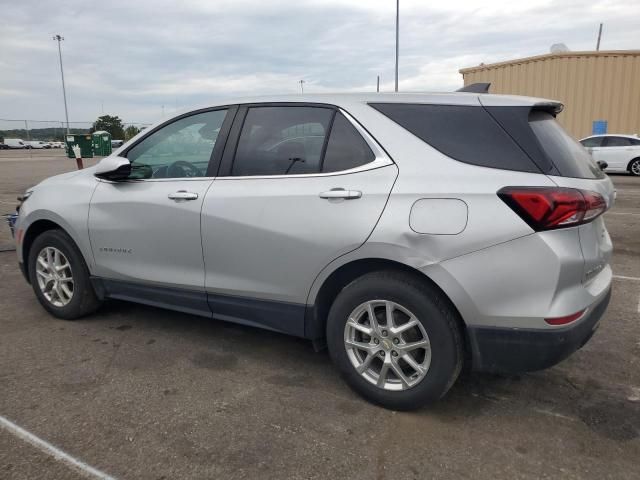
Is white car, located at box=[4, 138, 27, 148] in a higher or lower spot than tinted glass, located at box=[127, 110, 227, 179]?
lower

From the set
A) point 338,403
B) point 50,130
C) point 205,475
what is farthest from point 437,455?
point 50,130

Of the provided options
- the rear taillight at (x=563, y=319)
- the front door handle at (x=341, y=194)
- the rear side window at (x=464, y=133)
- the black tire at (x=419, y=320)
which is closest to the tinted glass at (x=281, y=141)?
the front door handle at (x=341, y=194)

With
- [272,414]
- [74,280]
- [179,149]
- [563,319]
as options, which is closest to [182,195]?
[179,149]

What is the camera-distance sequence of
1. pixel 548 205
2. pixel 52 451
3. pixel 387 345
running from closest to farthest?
1. pixel 548 205
2. pixel 52 451
3. pixel 387 345

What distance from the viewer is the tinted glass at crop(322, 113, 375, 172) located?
2883 millimetres

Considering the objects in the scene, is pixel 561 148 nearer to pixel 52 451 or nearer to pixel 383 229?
pixel 383 229

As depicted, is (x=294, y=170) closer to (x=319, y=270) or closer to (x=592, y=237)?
(x=319, y=270)

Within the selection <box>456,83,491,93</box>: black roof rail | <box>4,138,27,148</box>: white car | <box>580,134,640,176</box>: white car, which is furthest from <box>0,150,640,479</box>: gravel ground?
<box>4,138,27,148</box>: white car

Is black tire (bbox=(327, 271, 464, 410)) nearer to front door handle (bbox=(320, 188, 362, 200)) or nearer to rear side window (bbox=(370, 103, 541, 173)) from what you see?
front door handle (bbox=(320, 188, 362, 200))

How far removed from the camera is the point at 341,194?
111 inches

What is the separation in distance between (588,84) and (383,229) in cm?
2177

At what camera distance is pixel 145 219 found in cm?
360

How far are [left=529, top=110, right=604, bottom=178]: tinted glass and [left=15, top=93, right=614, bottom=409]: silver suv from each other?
1 centimetres

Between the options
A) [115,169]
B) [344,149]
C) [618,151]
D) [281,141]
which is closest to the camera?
[344,149]
